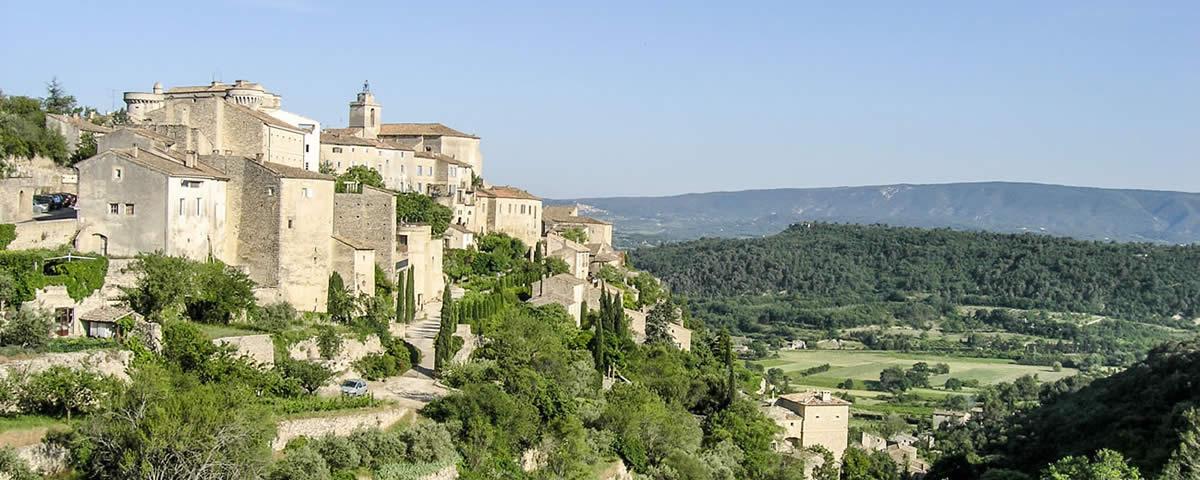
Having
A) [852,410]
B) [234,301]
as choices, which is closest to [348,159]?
[234,301]

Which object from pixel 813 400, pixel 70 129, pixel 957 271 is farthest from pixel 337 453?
pixel 957 271

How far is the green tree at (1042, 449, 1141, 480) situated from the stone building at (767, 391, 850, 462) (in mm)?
21998

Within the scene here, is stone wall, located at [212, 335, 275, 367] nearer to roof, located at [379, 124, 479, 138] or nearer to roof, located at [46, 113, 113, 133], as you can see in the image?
roof, located at [46, 113, 113, 133]

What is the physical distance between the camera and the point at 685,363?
55.0 meters

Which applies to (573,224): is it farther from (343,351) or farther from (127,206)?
(127,206)

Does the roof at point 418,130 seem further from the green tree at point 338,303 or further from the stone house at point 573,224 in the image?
the green tree at point 338,303

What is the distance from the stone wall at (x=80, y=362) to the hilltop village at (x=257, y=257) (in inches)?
1.8

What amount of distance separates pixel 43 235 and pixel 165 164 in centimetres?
376

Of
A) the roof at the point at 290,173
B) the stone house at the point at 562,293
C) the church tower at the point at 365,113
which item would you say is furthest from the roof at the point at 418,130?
the roof at the point at 290,173

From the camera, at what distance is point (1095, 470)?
33.9 meters

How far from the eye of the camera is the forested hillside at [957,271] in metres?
150

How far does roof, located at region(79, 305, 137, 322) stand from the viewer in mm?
30781

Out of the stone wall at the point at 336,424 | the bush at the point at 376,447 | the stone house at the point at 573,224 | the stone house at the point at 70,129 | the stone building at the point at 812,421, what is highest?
the stone house at the point at 70,129

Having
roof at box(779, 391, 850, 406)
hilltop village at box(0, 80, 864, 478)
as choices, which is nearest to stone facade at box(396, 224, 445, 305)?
hilltop village at box(0, 80, 864, 478)
